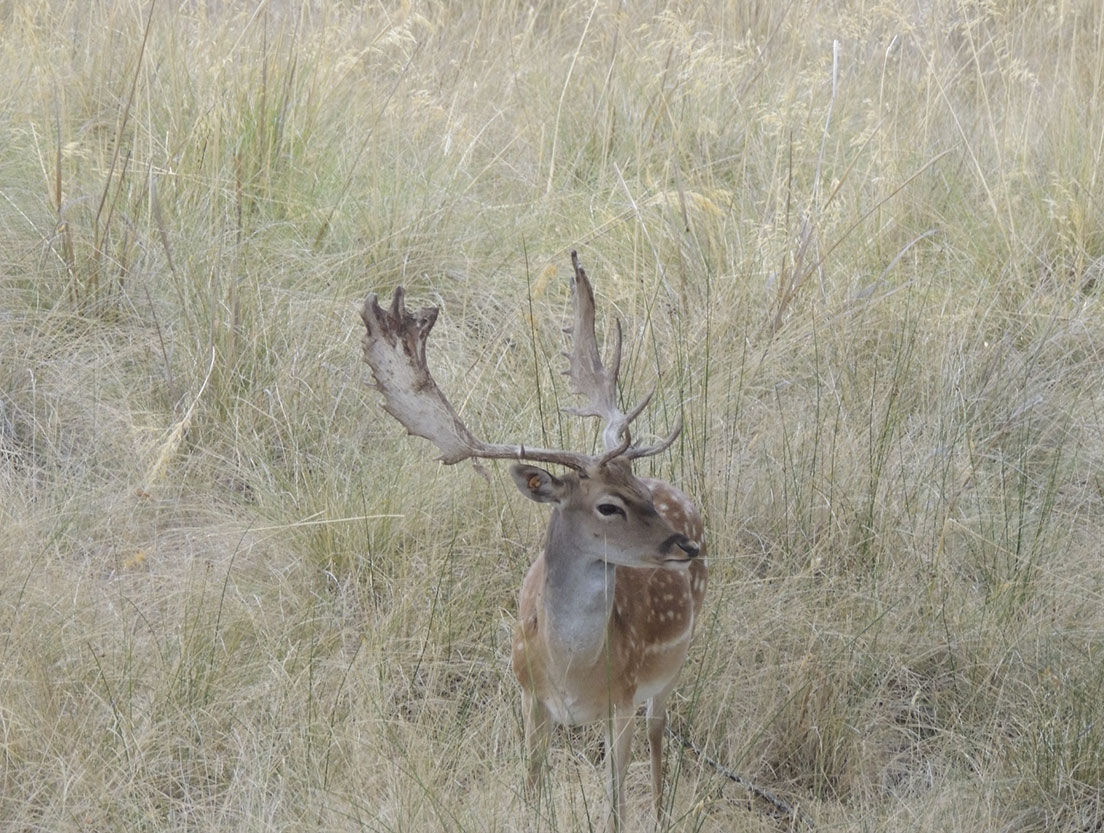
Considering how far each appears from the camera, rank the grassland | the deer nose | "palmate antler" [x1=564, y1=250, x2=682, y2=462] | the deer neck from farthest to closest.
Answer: the grassland < "palmate antler" [x1=564, y1=250, x2=682, y2=462] < the deer neck < the deer nose

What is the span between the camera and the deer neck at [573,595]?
2795 millimetres

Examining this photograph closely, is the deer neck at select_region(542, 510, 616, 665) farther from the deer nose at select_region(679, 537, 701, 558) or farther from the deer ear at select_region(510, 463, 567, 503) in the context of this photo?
the deer nose at select_region(679, 537, 701, 558)

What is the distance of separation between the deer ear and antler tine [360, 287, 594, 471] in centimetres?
3

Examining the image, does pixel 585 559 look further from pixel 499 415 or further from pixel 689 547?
pixel 499 415

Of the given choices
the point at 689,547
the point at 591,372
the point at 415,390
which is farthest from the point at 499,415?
the point at 689,547

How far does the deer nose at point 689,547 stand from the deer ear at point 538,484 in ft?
0.80

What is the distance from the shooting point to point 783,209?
4938mm

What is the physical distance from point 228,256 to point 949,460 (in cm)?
232

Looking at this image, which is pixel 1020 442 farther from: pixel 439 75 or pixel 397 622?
pixel 439 75

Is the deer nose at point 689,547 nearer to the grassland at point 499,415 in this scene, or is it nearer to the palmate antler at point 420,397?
the palmate antler at point 420,397

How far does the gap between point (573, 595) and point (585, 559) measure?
0.08 meters

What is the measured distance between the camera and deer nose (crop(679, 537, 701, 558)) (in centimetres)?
269

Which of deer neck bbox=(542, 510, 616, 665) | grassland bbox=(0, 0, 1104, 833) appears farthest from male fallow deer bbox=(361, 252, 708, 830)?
grassland bbox=(0, 0, 1104, 833)

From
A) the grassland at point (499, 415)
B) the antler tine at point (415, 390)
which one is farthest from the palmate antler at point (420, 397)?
the grassland at point (499, 415)
